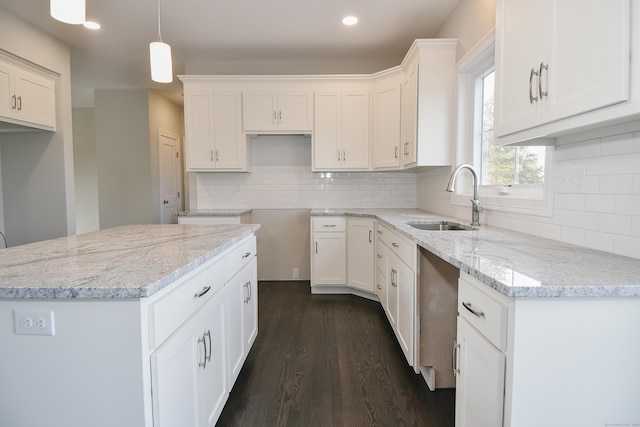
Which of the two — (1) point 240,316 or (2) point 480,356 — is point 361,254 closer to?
(1) point 240,316

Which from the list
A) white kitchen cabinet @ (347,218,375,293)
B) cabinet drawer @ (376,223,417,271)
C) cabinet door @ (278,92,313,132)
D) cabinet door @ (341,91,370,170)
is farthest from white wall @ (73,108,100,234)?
cabinet drawer @ (376,223,417,271)

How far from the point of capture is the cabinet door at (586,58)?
1.00 m

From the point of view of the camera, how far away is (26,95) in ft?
11.2

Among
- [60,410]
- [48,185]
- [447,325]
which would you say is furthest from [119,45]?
[447,325]

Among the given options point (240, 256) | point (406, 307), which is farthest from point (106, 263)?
point (406, 307)

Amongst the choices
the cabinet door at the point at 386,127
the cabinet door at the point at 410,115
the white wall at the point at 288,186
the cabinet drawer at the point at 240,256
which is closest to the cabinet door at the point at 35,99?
the white wall at the point at 288,186

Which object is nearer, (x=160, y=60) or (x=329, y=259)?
(x=160, y=60)

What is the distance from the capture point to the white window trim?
181 cm

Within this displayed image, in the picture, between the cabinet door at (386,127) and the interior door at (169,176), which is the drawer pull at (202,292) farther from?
the interior door at (169,176)

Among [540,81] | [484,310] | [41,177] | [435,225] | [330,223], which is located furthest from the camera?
[41,177]

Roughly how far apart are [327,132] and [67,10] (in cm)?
271

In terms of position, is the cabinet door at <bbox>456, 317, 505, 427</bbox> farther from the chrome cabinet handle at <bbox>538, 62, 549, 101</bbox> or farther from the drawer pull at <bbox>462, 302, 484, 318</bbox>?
the chrome cabinet handle at <bbox>538, 62, 549, 101</bbox>

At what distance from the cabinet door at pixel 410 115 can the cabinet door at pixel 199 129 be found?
86.0 inches

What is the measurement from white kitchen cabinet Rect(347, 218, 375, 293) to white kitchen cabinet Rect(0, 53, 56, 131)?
345 centimetres
